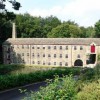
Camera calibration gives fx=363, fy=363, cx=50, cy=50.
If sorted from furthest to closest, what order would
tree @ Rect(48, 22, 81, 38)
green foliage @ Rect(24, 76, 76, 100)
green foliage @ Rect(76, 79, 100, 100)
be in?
tree @ Rect(48, 22, 81, 38) → green foliage @ Rect(24, 76, 76, 100) → green foliage @ Rect(76, 79, 100, 100)

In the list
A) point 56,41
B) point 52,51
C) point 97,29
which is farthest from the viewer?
point 97,29

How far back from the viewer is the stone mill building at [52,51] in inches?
3568

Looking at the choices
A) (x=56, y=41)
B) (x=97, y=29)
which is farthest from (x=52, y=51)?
(x=97, y=29)

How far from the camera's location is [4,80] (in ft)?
106

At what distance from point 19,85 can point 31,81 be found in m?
3.85

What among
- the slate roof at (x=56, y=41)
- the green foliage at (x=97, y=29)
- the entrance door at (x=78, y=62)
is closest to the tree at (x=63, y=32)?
the green foliage at (x=97, y=29)

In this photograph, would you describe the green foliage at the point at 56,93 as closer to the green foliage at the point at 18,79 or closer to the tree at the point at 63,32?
the green foliage at the point at 18,79

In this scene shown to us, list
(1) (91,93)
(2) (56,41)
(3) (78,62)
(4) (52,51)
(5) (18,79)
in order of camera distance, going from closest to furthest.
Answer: (1) (91,93) < (5) (18,79) < (3) (78,62) < (2) (56,41) < (4) (52,51)

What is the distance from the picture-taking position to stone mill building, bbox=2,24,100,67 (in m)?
90.6

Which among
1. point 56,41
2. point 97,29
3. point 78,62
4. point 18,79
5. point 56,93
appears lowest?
point 78,62

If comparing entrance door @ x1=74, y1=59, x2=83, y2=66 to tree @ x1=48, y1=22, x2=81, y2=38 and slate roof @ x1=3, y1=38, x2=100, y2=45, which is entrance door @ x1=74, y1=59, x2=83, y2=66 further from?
tree @ x1=48, y1=22, x2=81, y2=38

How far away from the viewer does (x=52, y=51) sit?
310 feet

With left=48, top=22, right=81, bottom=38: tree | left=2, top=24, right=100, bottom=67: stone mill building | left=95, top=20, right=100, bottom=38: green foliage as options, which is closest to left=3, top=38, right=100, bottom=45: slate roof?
left=2, top=24, right=100, bottom=67: stone mill building

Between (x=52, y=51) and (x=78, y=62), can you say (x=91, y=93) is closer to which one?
(x=78, y=62)
